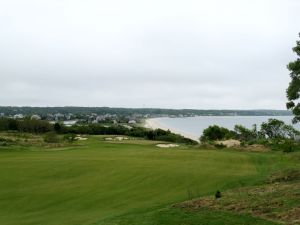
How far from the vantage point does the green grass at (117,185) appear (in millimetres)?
21672

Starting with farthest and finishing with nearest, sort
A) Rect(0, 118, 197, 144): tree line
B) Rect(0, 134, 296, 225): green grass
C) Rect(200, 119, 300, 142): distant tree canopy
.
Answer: Rect(0, 118, 197, 144): tree line → Rect(200, 119, 300, 142): distant tree canopy → Rect(0, 134, 296, 225): green grass

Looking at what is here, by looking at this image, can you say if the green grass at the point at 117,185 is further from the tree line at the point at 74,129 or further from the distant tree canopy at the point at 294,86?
the tree line at the point at 74,129

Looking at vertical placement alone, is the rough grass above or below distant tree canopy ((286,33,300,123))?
below

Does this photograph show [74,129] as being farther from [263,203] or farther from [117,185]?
[263,203]

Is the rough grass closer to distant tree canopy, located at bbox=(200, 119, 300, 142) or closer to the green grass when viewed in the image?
the green grass

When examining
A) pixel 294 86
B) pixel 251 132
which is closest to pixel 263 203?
pixel 294 86

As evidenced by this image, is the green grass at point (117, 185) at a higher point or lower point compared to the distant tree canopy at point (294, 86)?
lower

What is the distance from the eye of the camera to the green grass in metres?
21.7

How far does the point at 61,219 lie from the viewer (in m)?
21.9

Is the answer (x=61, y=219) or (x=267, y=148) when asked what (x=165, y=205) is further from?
(x=267, y=148)

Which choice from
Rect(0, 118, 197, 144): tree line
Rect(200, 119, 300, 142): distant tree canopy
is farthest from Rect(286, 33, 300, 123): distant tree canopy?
Rect(0, 118, 197, 144): tree line

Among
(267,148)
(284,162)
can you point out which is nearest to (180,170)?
(284,162)

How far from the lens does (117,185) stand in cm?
3003

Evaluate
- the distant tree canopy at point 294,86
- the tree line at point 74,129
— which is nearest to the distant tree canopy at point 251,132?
the tree line at point 74,129
